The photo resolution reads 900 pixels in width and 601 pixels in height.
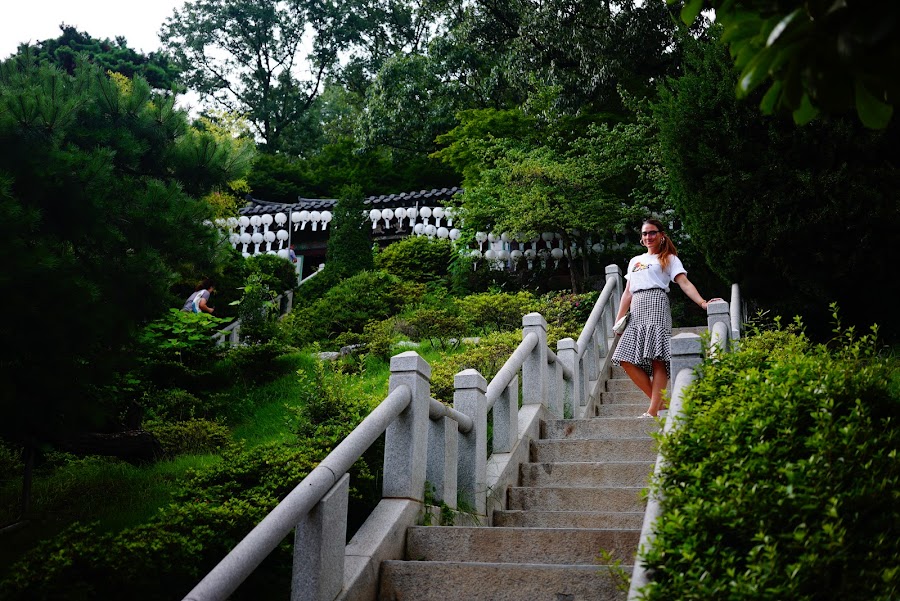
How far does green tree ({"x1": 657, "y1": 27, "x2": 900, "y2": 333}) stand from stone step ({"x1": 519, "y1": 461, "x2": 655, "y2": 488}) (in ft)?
15.6

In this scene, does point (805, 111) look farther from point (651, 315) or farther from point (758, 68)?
point (651, 315)

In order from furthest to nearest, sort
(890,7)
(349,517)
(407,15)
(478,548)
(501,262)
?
(407,15) < (501,262) < (349,517) < (478,548) < (890,7)

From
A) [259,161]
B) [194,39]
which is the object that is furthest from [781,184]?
[194,39]

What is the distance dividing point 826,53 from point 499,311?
11.4 metres

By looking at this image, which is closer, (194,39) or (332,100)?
(194,39)

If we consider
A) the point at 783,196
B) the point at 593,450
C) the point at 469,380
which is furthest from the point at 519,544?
the point at 783,196

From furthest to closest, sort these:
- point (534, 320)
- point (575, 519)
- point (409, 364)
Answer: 1. point (534, 320)
2. point (575, 519)
3. point (409, 364)

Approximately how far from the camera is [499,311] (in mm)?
13844

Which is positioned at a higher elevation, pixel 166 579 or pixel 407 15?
pixel 407 15

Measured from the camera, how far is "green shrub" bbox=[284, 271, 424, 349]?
1552 centimetres

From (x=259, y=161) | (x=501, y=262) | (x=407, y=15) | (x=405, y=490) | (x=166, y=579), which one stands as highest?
(x=407, y=15)

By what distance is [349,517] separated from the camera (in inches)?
241

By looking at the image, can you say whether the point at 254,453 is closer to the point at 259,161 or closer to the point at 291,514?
the point at 291,514

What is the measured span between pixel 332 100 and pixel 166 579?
112ft
